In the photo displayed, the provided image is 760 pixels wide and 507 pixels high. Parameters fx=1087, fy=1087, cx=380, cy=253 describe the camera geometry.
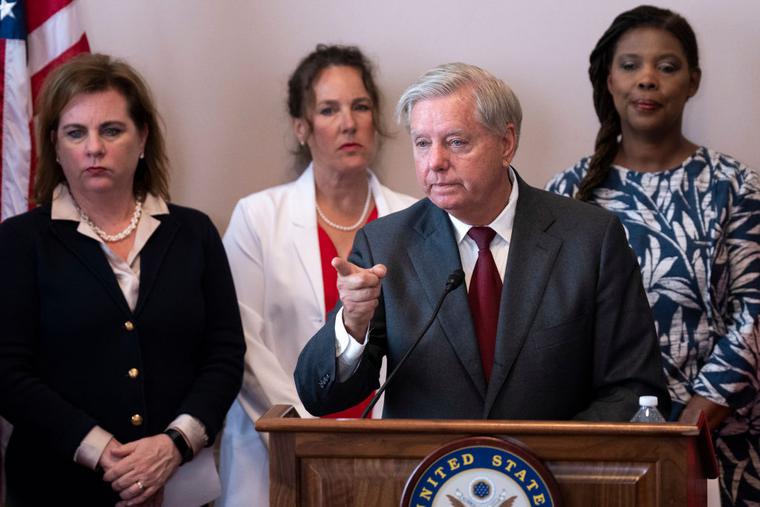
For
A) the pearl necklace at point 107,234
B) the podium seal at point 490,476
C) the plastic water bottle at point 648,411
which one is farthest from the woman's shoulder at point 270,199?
the podium seal at point 490,476

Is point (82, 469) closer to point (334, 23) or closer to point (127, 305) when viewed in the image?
point (127, 305)

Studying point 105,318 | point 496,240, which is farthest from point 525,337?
point 105,318

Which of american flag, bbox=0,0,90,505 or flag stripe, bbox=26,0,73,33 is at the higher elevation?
flag stripe, bbox=26,0,73,33

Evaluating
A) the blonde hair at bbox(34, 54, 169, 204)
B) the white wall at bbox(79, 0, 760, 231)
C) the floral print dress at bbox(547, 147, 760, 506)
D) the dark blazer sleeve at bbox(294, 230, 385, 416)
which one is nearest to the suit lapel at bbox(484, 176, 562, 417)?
the dark blazer sleeve at bbox(294, 230, 385, 416)

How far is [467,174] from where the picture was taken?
2.25 m

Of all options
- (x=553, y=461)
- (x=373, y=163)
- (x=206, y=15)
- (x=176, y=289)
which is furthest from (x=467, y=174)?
(x=206, y=15)

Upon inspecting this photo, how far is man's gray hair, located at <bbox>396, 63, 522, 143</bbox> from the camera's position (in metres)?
2.24

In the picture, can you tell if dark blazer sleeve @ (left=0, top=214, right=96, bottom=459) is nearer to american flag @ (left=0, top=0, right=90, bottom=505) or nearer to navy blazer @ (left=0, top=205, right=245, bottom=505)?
navy blazer @ (left=0, top=205, right=245, bottom=505)

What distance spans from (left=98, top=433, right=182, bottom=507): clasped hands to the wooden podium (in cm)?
98

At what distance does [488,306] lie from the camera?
7.40 feet

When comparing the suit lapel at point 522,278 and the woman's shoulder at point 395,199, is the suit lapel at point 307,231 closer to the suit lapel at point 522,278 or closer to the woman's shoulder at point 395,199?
the woman's shoulder at point 395,199

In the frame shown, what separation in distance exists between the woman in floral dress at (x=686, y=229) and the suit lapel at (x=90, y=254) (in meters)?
1.37

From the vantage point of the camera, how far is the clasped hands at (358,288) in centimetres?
198

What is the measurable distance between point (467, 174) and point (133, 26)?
1.89m
